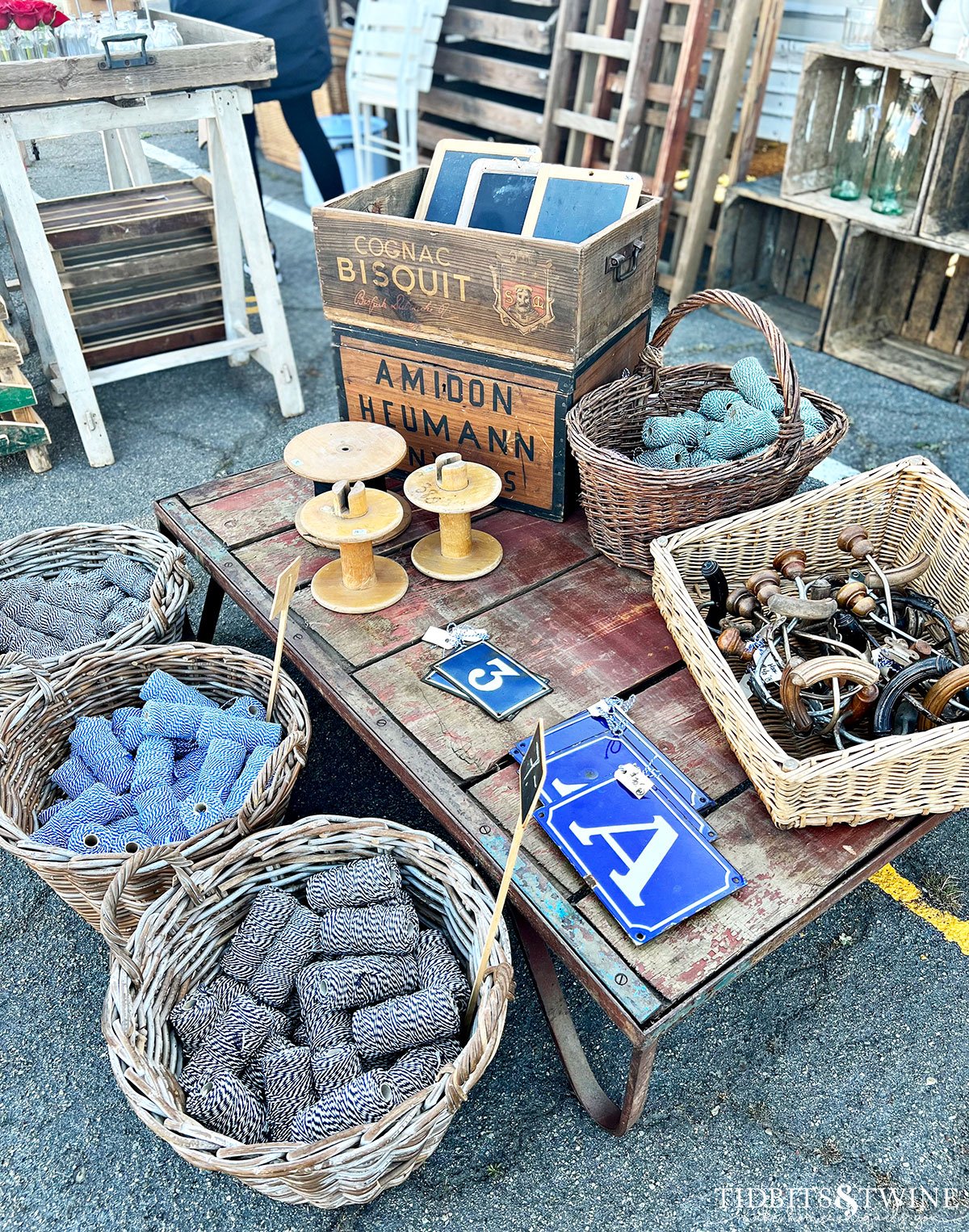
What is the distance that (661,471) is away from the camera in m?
1.98

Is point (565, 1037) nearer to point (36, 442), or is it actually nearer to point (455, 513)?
point (455, 513)

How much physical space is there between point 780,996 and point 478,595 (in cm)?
103

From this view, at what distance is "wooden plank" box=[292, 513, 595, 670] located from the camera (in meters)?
2.05

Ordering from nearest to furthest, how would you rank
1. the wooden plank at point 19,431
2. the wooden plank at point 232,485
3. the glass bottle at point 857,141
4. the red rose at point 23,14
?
the wooden plank at point 232,485
the red rose at point 23,14
the wooden plank at point 19,431
the glass bottle at point 857,141

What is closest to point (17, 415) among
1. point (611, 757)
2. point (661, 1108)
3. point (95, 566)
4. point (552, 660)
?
point (95, 566)

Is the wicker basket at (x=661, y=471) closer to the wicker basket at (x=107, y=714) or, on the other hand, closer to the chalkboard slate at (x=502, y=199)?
the chalkboard slate at (x=502, y=199)

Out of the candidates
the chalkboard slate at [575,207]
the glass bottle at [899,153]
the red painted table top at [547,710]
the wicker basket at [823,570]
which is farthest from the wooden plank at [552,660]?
the glass bottle at [899,153]

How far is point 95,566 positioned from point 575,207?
5.18ft

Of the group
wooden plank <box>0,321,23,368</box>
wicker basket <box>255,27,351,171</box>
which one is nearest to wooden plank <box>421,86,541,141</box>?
wicker basket <box>255,27,351,171</box>

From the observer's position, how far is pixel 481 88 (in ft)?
19.4

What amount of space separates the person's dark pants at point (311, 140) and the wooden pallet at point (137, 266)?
2.30ft

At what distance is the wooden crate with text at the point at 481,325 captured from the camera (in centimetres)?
207

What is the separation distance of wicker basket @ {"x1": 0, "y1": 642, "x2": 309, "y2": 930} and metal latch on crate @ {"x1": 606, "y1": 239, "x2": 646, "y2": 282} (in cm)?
115

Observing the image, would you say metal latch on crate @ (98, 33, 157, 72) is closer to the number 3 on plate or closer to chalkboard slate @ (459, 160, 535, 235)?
chalkboard slate @ (459, 160, 535, 235)
